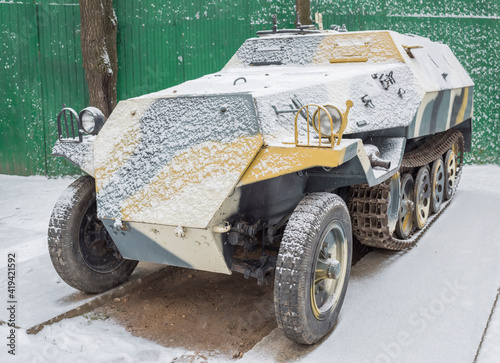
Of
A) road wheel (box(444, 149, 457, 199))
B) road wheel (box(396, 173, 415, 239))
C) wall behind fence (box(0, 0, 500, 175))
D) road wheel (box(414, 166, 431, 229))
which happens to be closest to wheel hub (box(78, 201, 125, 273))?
road wheel (box(396, 173, 415, 239))

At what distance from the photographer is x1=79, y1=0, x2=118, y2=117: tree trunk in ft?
28.7

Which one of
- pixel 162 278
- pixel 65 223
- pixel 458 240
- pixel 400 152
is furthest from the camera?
pixel 458 240

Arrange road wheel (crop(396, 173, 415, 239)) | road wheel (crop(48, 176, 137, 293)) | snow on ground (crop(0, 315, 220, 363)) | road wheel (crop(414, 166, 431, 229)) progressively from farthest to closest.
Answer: road wheel (crop(414, 166, 431, 229)) → road wheel (crop(396, 173, 415, 239)) → road wheel (crop(48, 176, 137, 293)) → snow on ground (crop(0, 315, 220, 363))

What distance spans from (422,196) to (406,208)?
25.2 inches

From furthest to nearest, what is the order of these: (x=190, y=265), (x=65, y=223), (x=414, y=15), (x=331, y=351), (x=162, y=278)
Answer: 1. (x=414, y=15)
2. (x=162, y=278)
3. (x=65, y=223)
4. (x=190, y=265)
5. (x=331, y=351)

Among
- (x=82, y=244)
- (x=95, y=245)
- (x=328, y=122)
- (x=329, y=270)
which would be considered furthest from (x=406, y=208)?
(x=82, y=244)

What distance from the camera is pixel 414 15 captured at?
382 inches

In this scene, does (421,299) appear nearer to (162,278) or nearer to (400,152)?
(400,152)

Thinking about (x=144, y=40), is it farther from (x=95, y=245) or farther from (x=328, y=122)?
(x=328, y=122)

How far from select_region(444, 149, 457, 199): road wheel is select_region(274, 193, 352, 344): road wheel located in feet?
12.7

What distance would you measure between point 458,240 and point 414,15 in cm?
528

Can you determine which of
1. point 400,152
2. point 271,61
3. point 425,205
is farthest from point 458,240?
point 271,61

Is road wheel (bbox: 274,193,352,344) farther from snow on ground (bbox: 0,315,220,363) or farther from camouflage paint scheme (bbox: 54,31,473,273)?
snow on ground (bbox: 0,315,220,363)

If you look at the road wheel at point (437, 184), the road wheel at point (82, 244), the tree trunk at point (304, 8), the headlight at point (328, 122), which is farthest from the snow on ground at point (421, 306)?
the tree trunk at point (304, 8)
